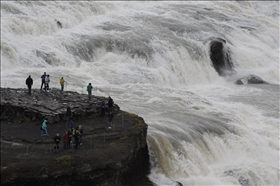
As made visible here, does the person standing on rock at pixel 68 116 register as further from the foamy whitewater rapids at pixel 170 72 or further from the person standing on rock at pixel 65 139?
the foamy whitewater rapids at pixel 170 72

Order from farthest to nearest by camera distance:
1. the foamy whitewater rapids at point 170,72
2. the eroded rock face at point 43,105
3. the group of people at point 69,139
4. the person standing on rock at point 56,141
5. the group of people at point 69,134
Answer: the foamy whitewater rapids at point 170,72 → the eroded rock face at point 43,105 → the group of people at point 69,134 → the group of people at point 69,139 → the person standing on rock at point 56,141

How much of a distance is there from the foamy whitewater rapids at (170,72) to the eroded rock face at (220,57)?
0.68m

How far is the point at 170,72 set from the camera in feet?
123

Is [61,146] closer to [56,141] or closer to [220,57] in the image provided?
[56,141]

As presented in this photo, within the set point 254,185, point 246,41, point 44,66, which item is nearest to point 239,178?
point 254,185

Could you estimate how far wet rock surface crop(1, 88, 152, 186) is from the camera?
53.5 feet

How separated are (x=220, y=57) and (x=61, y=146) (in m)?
28.0

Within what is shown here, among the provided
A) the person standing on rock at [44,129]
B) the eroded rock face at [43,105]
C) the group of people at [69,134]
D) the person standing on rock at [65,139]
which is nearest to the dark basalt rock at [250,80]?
the eroded rock face at [43,105]

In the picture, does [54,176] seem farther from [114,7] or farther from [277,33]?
[277,33]

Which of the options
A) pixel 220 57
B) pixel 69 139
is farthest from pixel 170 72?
pixel 69 139

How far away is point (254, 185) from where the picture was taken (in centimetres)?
2238

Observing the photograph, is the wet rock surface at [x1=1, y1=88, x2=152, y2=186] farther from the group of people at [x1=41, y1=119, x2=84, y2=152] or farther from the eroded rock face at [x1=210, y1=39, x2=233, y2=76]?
the eroded rock face at [x1=210, y1=39, x2=233, y2=76]

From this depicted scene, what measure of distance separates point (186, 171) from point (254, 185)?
350cm

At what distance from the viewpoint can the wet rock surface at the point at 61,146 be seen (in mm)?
16297
